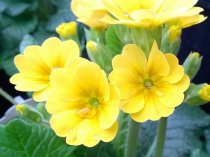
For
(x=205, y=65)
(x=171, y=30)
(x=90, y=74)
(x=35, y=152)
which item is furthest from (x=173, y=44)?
(x=205, y=65)

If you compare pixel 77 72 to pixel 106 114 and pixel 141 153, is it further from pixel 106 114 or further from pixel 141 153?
pixel 141 153

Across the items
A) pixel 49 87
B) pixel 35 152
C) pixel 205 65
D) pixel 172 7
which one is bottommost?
pixel 205 65

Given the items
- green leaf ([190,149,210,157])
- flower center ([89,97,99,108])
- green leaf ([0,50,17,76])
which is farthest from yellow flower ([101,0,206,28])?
green leaf ([0,50,17,76])

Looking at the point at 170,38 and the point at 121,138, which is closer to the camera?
→ the point at 170,38

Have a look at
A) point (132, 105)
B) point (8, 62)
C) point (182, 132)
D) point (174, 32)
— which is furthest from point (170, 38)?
point (8, 62)

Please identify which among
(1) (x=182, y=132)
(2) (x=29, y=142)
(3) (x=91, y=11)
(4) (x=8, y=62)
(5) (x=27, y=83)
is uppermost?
(3) (x=91, y=11)

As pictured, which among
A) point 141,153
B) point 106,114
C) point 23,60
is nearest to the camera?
point 106,114

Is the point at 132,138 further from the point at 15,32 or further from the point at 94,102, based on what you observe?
the point at 15,32
